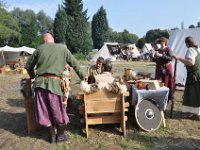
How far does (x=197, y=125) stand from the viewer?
612 cm

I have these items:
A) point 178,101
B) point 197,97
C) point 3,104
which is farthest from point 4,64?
point 197,97

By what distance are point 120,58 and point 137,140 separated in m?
34.5

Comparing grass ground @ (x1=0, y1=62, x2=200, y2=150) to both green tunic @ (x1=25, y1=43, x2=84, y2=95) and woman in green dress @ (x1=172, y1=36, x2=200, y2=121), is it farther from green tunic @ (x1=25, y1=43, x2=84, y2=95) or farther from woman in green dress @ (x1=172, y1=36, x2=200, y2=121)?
green tunic @ (x1=25, y1=43, x2=84, y2=95)

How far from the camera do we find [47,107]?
16.8 ft

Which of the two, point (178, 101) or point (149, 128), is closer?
point (149, 128)

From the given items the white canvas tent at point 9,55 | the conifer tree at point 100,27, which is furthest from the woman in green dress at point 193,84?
the conifer tree at point 100,27

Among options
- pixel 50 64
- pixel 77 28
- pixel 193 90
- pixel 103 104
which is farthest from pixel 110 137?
pixel 77 28

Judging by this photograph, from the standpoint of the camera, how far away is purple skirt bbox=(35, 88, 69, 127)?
16.6ft

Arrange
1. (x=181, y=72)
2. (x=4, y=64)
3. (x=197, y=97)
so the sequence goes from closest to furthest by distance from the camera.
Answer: (x=197, y=97), (x=181, y=72), (x=4, y=64)

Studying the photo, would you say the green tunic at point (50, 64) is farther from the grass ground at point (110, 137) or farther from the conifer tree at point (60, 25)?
the conifer tree at point (60, 25)

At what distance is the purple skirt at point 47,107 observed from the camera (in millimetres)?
5051

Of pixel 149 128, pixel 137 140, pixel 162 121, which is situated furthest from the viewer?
pixel 162 121

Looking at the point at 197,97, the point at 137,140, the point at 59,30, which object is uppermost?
the point at 59,30

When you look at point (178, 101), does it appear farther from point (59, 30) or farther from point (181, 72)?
point (59, 30)
